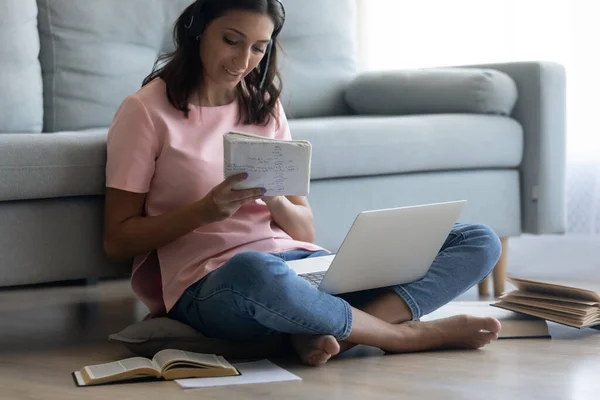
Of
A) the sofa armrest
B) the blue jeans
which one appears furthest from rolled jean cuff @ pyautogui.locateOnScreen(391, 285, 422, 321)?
the sofa armrest

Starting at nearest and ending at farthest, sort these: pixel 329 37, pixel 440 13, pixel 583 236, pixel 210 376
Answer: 1. pixel 210 376
2. pixel 329 37
3. pixel 583 236
4. pixel 440 13

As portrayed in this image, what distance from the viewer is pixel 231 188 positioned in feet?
5.75

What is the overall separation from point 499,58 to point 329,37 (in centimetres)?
71

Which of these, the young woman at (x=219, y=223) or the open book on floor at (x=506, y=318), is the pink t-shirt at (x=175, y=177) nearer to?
the young woman at (x=219, y=223)

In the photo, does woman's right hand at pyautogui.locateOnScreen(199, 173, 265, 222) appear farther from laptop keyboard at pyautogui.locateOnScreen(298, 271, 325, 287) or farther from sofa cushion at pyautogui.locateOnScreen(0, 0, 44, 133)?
sofa cushion at pyautogui.locateOnScreen(0, 0, 44, 133)

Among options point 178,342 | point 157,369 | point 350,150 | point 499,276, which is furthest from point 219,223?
point 499,276

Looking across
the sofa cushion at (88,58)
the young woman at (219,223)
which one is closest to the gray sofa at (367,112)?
the sofa cushion at (88,58)

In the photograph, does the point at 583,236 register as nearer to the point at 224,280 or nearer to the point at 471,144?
the point at 471,144

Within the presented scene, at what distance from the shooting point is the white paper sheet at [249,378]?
1.67 metres

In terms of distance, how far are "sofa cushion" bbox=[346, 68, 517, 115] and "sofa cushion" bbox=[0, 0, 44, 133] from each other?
938 mm

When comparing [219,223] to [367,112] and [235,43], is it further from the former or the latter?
[367,112]

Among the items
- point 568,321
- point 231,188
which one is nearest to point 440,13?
point 568,321

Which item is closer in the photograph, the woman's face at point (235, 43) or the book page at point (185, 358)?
the book page at point (185, 358)

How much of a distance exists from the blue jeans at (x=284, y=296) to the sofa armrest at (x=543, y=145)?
79 centimetres
